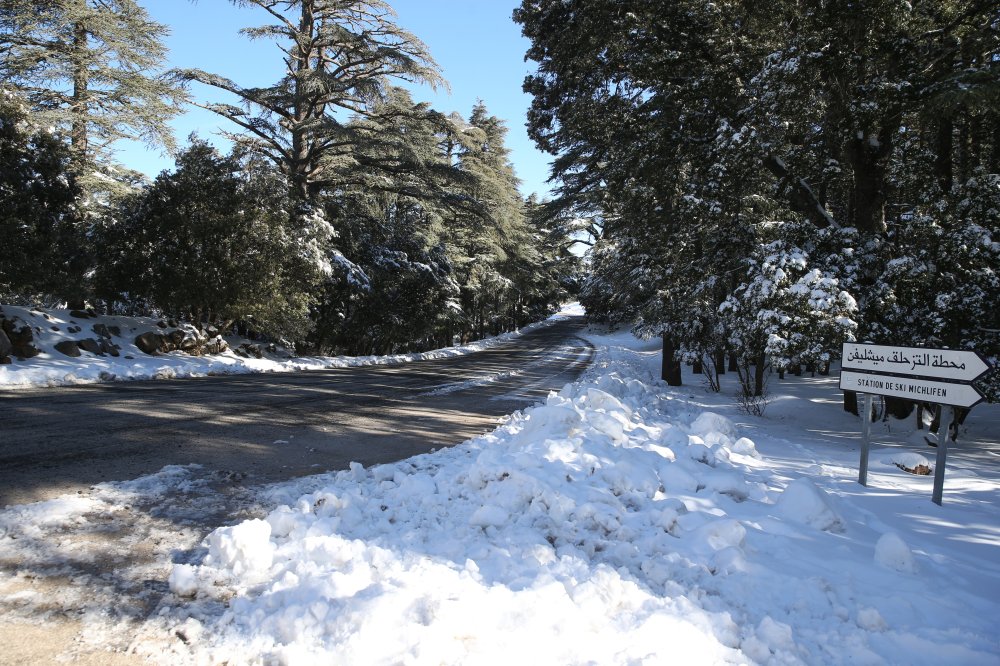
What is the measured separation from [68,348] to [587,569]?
43.6 ft

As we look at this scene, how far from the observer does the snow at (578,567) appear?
2.57 m

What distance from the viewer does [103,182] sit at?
50.5 feet

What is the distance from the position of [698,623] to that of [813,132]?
11.1 meters

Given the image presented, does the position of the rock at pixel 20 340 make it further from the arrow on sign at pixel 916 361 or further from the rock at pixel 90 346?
the arrow on sign at pixel 916 361

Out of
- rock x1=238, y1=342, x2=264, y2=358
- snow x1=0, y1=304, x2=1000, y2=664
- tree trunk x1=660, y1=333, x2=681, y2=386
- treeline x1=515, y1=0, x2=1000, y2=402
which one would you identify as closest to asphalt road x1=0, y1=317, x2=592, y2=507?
snow x1=0, y1=304, x2=1000, y2=664

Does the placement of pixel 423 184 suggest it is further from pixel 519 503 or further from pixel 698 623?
pixel 698 623

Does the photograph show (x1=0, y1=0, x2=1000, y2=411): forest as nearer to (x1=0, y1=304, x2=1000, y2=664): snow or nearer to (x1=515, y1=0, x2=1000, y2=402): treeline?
(x1=515, y1=0, x2=1000, y2=402): treeline

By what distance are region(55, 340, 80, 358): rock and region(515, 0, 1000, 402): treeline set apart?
11.8 meters

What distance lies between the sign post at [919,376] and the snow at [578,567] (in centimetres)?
81

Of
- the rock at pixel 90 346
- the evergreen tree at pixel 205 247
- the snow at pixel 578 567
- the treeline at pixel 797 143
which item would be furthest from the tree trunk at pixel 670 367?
the rock at pixel 90 346

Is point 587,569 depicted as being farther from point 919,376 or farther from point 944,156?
point 944,156

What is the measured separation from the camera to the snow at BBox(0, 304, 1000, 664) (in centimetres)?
257

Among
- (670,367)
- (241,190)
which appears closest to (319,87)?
(241,190)

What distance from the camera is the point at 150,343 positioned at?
1348 cm
